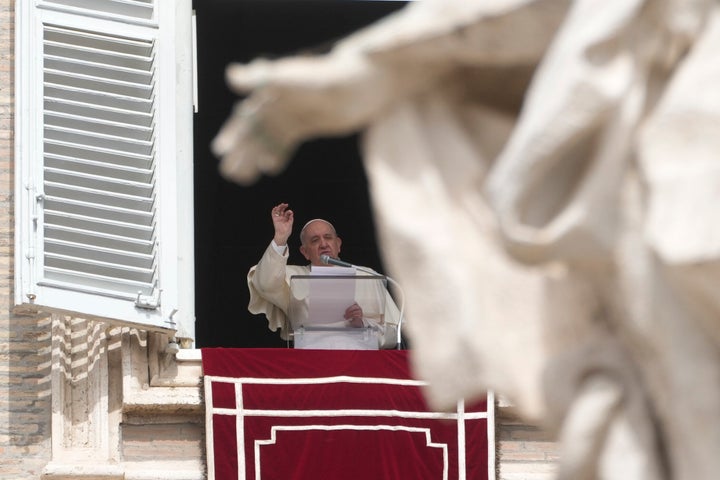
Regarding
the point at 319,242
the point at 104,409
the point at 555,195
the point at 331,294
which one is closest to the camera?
the point at 555,195

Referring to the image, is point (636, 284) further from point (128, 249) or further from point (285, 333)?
point (285, 333)

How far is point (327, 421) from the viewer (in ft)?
43.9

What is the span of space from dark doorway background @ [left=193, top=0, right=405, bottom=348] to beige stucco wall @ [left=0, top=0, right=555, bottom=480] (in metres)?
3.36

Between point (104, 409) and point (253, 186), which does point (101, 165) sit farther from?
point (253, 186)

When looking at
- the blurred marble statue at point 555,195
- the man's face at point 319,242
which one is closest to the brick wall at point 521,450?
the man's face at point 319,242

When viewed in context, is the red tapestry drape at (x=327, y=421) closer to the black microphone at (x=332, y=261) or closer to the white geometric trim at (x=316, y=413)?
the white geometric trim at (x=316, y=413)

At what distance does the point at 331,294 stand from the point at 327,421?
58 cm

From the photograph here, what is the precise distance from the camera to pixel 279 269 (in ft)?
46.2

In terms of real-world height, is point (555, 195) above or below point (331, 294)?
below

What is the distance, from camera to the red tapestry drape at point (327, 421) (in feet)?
43.5

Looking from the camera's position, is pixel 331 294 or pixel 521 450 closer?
pixel 331 294

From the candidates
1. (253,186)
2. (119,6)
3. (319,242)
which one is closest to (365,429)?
(319,242)

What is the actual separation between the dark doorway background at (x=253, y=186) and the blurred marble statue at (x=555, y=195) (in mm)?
11984

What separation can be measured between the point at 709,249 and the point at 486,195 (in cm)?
40
